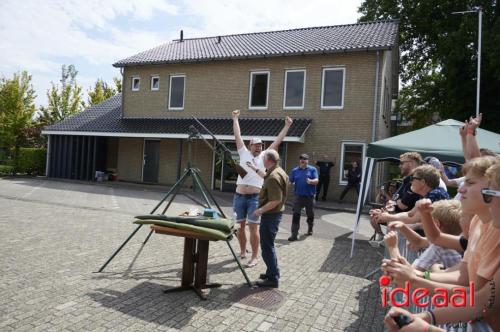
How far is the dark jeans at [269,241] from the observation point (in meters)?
4.77

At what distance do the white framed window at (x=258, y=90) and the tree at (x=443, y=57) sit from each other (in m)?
10.7

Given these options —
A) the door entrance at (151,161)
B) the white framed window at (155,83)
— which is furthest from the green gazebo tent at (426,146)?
the white framed window at (155,83)

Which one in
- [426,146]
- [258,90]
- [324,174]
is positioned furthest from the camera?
[258,90]

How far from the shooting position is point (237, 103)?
1756 cm

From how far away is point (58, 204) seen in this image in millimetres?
11172

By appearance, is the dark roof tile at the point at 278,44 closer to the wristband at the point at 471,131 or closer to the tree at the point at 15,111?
the tree at the point at 15,111

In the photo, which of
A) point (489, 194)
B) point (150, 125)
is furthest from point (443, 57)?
point (489, 194)

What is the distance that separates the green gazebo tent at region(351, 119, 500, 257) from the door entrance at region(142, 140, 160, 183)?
14.0 m

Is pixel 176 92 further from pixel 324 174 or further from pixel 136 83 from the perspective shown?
pixel 324 174

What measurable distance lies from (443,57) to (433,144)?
57.1ft

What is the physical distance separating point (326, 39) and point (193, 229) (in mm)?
15112

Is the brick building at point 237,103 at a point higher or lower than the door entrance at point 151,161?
higher

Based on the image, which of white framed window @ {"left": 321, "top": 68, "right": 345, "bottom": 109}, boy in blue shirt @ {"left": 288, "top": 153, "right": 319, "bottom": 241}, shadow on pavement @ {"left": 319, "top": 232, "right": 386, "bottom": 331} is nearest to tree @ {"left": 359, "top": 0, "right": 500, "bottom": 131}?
white framed window @ {"left": 321, "top": 68, "right": 345, "bottom": 109}

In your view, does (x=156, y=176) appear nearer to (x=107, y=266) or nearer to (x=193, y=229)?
(x=107, y=266)
